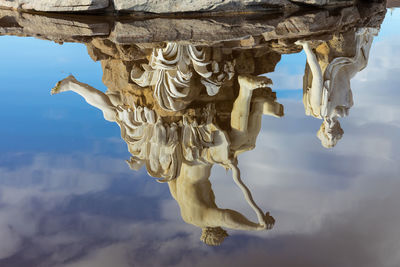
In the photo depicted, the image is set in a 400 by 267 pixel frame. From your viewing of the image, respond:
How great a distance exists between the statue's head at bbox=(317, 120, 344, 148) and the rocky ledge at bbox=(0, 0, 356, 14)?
0.60 meters

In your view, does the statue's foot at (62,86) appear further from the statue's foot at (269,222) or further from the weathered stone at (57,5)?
the statue's foot at (269,222)

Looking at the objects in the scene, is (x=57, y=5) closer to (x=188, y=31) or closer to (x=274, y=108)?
(x=188, y=31)

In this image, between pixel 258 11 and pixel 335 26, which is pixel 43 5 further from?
pixel 335 26

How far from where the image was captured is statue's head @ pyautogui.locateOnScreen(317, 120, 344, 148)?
2648 millimetres

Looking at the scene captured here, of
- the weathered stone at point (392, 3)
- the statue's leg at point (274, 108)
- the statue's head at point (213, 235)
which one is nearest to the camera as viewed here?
the statue's head at point (213, 235)

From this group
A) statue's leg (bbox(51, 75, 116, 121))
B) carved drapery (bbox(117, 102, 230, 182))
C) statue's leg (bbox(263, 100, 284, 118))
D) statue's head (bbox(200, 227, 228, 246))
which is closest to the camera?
statue's head (bbox(200, 227, 228, 246))

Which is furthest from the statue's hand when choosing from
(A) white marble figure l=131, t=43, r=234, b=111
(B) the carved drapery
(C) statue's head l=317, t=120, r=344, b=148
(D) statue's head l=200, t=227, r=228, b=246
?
(A) white marble figure l=131, t=43, r=234, b=111

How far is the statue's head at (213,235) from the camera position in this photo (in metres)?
2.38

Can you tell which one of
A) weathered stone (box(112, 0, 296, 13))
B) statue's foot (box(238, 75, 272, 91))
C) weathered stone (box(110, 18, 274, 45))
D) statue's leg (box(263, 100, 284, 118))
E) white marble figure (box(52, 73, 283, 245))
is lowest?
white marble figure (box(52, 73, 283, 245))

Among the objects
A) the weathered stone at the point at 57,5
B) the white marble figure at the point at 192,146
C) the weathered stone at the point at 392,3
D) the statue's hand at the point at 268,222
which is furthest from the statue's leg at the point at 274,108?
the weathered stone at the point at 392,3

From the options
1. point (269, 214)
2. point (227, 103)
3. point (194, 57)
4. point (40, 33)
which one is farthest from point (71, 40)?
point (269, 214)

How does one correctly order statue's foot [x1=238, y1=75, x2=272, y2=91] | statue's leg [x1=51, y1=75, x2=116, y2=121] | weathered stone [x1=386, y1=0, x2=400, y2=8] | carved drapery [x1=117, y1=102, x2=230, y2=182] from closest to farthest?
statue's foot [x1=238, y1=75, x2=272, y2=91] → carved drapery [x1=117, y1=102, x2=230, y2=182] → statue's leg [x1=51, y1=75, x2=116, y2=121] → weathered stone [x1=386, y1=0, x2=400, y2=8]

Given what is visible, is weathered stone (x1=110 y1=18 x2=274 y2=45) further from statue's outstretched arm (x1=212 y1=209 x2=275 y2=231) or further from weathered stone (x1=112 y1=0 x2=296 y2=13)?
statue's outstretched arm (x1=212 y1=209 x2=275 y2=231)

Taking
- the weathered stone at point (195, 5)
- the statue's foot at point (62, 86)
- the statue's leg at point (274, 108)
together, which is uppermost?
the weathered stone at point (195, 5)
